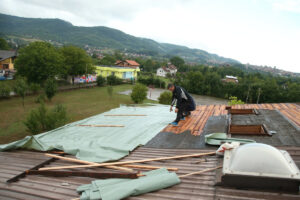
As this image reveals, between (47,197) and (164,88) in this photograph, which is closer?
(47,197)

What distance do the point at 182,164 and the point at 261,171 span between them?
1.42 m

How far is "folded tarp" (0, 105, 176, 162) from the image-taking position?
4355 millimetres

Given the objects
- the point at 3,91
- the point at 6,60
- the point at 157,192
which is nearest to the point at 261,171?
the point at 157,192

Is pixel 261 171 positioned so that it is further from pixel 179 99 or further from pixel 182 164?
pixel 179 99

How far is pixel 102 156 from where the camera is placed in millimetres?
4137

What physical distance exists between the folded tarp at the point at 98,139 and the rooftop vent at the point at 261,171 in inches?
94.6

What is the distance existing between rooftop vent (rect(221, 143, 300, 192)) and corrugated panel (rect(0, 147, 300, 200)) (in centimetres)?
10

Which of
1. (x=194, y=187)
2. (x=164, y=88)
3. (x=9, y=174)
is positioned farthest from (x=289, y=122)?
(x=164, y=88)

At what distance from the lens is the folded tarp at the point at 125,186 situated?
2566mm

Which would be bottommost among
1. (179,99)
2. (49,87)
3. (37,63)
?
(49,87)

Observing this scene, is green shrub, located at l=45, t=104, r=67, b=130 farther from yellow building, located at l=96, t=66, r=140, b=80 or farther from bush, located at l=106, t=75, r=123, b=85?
yellow building, located at l=96, t=66, r=140, b=80

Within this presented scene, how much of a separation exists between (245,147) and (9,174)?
422cm

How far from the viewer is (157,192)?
2.69 m

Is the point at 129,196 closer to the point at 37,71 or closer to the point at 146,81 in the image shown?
the point at 37,71
